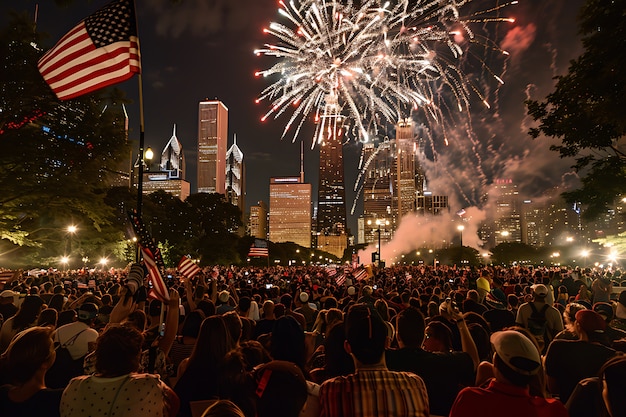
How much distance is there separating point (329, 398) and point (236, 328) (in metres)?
2.71

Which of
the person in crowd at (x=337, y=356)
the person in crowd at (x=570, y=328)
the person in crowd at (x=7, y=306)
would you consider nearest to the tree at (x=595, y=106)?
the person in crowd at (x=570, y=328)

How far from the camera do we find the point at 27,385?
3166 millimetres

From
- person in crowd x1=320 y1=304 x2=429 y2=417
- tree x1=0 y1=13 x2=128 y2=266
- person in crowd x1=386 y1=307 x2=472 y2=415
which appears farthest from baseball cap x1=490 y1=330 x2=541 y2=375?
tree x1=0 y1=13 x2=128 y2=266

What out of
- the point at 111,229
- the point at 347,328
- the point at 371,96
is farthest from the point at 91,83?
the point at 371,96

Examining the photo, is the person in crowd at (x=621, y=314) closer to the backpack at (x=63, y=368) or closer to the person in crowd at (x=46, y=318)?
the backpack at (x=63, y=368)

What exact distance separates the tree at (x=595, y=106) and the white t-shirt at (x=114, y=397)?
16.3 metres

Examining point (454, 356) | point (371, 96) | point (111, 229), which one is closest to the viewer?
point (454, 356)

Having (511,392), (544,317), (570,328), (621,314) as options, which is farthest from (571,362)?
(621,314)

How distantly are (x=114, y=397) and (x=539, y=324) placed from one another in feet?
22.8

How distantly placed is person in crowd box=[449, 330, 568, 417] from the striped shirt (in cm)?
30

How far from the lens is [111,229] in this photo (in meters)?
22.6

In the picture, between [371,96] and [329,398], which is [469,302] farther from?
[371,96]

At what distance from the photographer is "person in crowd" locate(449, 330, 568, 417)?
2615mm

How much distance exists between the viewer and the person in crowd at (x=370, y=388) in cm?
266
